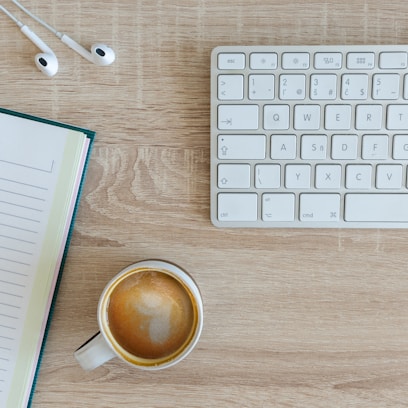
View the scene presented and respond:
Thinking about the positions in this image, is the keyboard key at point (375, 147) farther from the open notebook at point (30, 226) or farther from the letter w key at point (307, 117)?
the open notebook at point (30, 226)

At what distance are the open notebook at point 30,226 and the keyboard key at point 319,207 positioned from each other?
0.24 metres

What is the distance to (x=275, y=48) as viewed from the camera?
0.58 meters

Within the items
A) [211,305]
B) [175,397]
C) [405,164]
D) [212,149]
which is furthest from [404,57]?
[175,397]

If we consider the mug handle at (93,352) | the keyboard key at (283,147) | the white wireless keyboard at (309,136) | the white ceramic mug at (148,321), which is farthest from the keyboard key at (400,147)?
the mug handle at (93,352)

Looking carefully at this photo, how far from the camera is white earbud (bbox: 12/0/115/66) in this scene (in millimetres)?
594

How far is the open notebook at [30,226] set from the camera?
62 centimetres

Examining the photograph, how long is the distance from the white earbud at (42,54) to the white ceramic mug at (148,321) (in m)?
0.23

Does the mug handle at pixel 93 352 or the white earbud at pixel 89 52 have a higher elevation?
the white earbud at pixel 89 52

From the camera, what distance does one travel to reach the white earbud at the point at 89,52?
0.59 metres

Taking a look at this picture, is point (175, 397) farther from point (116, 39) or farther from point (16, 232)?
point (116, 39)

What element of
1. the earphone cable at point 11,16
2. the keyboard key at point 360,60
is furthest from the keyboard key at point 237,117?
the earphone cable at point 11,16

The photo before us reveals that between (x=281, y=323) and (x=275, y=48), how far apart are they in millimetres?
294

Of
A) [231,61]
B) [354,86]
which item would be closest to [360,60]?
[354,86]

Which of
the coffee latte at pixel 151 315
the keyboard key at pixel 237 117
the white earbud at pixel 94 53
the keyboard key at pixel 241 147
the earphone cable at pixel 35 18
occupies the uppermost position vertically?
the earphone cable at pixel 35 18
